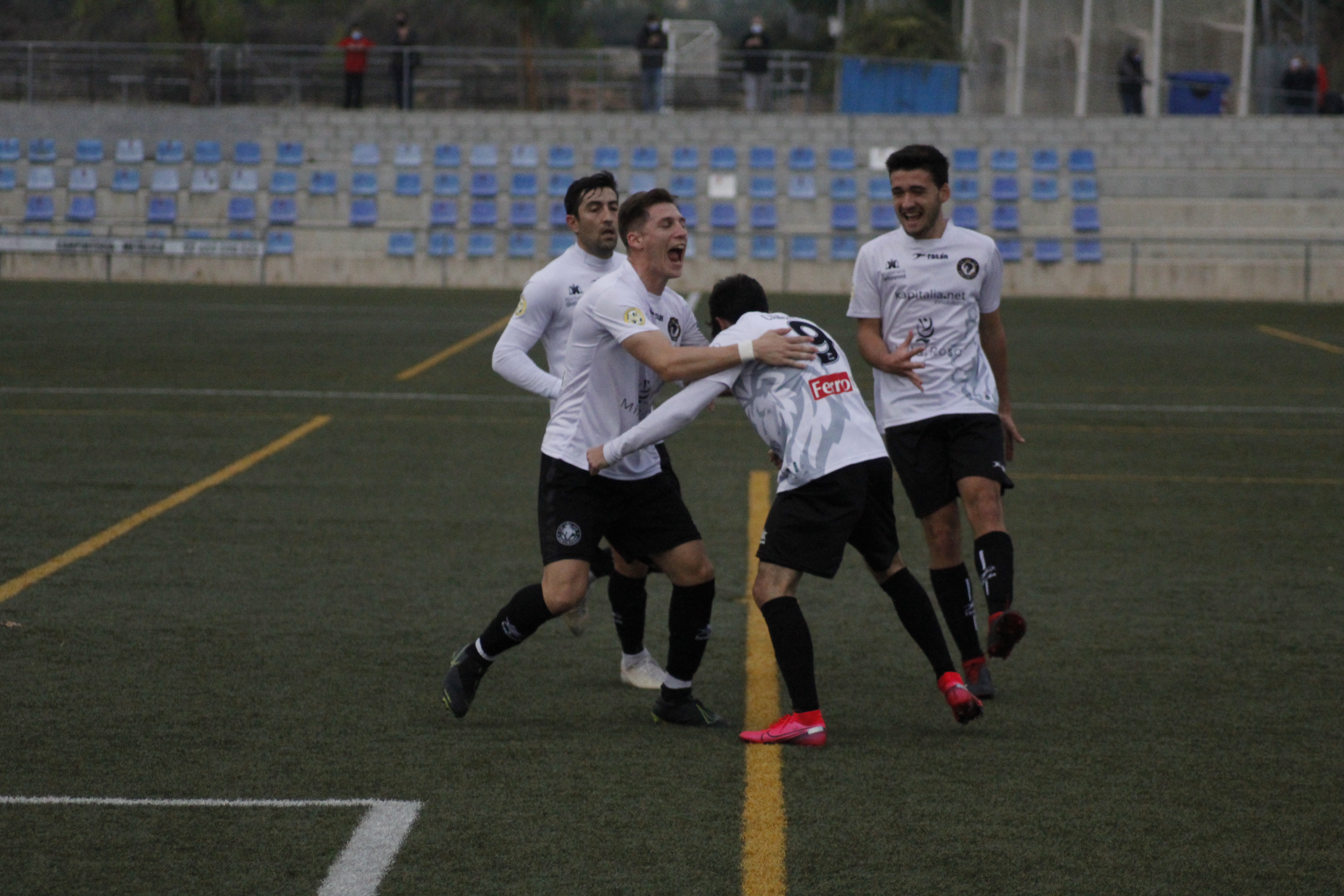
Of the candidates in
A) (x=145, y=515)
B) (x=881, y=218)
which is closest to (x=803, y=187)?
(x=881, y=218)

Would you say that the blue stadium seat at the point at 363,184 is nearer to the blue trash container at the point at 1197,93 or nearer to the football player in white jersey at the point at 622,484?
the blue trash container at the point at 1197,93

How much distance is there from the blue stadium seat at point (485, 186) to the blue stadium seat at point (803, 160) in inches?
249

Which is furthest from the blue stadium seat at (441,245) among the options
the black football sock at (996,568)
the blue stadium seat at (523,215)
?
the black football sock at (996,568)

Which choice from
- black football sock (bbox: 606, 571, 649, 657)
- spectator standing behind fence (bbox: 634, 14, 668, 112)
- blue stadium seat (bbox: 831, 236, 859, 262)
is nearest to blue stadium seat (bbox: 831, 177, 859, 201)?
blue stadium seat (bbox: 831, 236, 859, 262)

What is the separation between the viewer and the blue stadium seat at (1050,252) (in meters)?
Result: 33.3

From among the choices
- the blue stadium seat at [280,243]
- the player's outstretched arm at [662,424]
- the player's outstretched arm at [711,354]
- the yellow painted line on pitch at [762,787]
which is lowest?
the yellow painted line on pitch at [762,787]

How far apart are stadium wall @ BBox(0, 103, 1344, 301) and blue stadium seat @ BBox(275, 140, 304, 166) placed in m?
0.21

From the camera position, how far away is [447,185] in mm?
35562

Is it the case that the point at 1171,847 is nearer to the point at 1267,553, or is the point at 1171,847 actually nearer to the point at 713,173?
the point at 1267,553

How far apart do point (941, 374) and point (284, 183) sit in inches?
1246

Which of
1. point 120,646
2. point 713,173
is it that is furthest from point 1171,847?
point 713,173

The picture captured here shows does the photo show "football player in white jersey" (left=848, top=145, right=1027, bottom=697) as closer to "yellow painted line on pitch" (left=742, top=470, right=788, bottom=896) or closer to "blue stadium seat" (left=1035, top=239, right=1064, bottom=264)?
"yellow painted line on pitch" (left=742, top=470, right=788, bottom=896)

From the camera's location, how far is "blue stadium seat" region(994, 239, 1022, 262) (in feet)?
111

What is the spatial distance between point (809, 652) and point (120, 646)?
2786 millimetres
